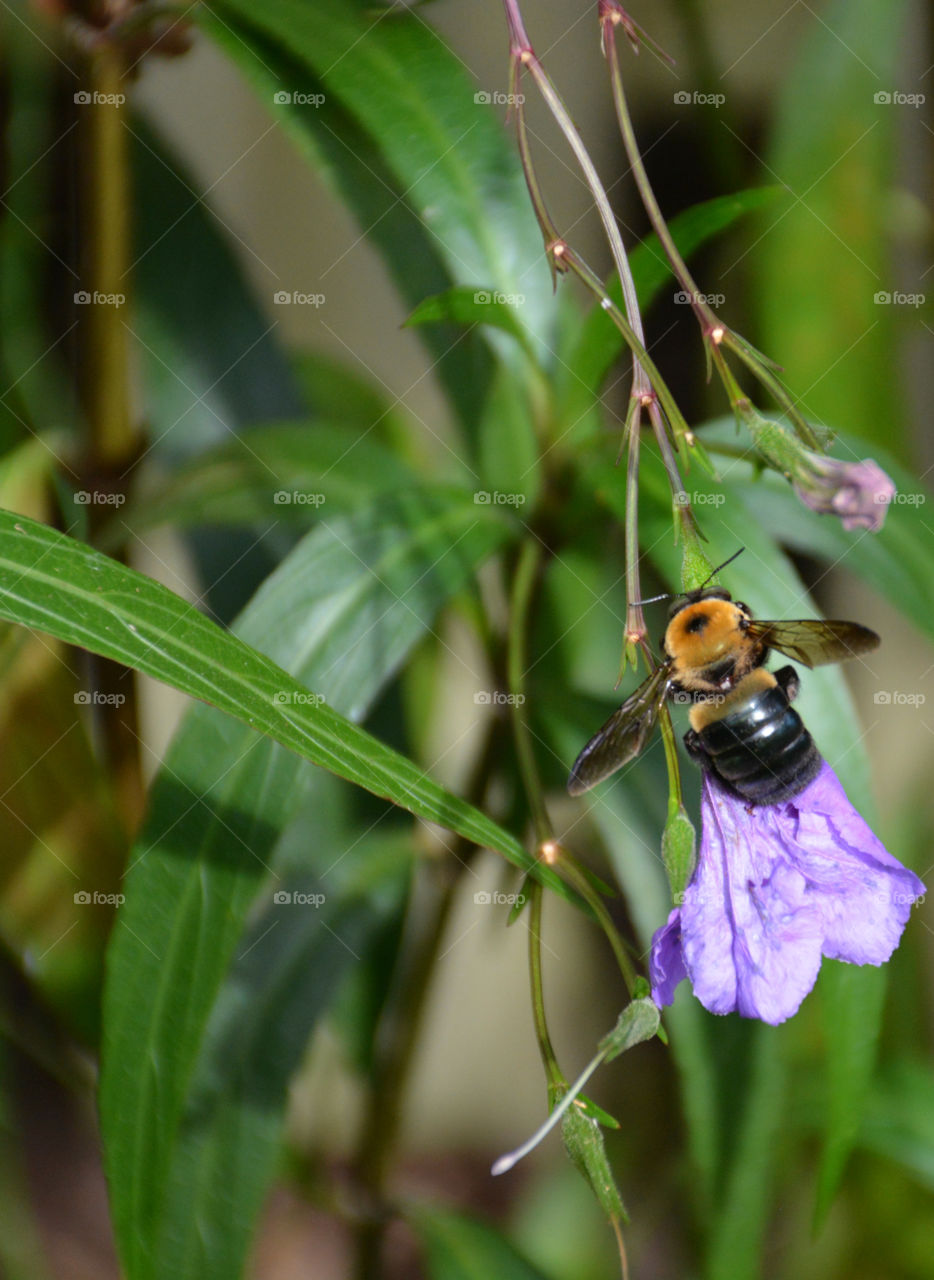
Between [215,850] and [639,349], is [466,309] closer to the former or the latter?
[639,349]

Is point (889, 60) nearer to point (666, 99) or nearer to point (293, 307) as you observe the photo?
point (666, 99)

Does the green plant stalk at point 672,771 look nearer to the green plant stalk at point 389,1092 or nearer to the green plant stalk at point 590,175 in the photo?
the green plant stalk at point 590,175

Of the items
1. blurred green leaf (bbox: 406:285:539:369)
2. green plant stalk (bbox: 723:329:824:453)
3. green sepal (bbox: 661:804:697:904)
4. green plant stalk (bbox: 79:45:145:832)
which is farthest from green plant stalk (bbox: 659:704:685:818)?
green plant stalk (bbox: 79:45:145:832)

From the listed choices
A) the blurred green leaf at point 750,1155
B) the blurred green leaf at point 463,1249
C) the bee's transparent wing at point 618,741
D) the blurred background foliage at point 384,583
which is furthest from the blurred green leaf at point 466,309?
the blurred green leaf at point 463,1249

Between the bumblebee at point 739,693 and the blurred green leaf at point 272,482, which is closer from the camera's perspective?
the bumblebee at point 739,693

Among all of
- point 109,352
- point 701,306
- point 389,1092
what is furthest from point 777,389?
point 389,1092

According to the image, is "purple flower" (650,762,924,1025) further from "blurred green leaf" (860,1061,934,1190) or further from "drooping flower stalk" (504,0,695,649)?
"blurred green leaf" (860,1061,934,1190)
